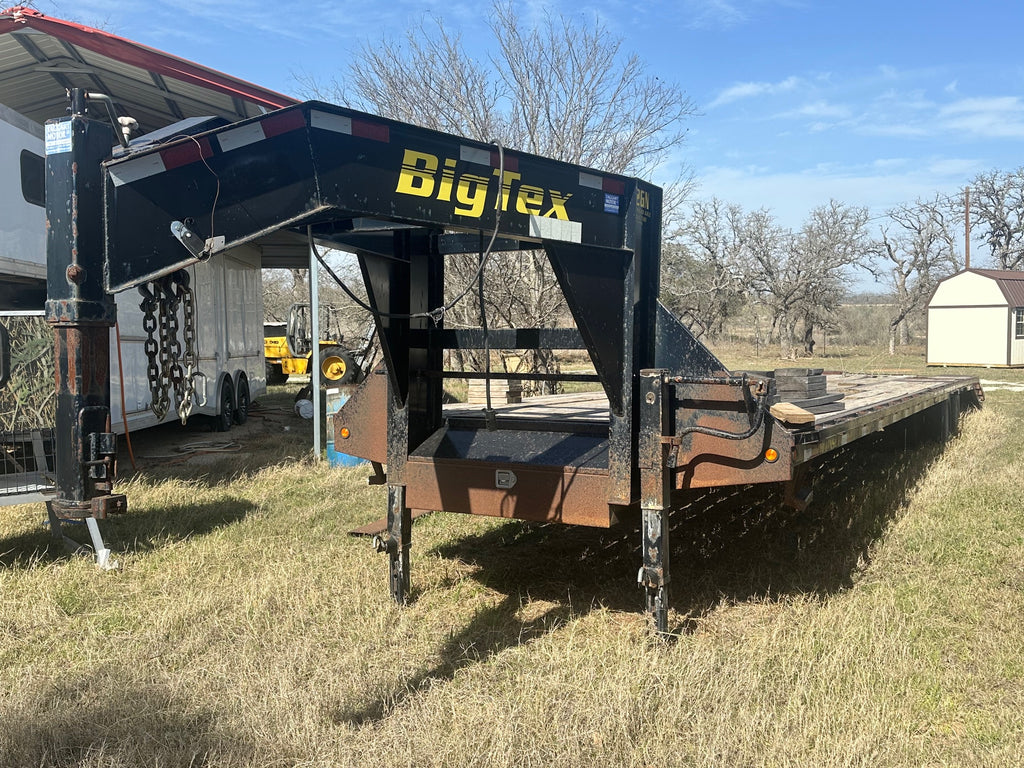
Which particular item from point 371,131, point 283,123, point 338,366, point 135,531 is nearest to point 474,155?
point 371,131

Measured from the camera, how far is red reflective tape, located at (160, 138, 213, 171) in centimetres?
259

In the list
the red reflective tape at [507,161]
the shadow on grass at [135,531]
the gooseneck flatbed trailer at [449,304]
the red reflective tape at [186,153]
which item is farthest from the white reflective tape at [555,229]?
the shadow on grass at [135,531]

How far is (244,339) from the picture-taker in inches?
533

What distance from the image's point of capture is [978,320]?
96.7ft

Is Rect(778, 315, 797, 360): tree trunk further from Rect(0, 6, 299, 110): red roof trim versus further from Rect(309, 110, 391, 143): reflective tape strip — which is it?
Rect(309, 110, 391, 143): reflective tape strip

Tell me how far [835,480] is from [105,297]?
715 cm

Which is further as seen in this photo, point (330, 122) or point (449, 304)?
point (449, 304)

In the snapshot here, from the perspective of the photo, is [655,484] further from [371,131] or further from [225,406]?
[225,406]

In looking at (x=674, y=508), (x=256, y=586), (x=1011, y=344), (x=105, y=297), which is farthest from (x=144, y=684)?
(x=1011, y=344)

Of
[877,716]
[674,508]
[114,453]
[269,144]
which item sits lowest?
[877,716]

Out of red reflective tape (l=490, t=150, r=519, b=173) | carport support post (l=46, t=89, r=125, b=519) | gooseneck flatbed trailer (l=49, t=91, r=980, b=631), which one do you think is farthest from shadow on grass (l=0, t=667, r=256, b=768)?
red reflective tape (l=490, t=150, r=519, b=173)

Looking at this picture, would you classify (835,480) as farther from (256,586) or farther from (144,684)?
(144,684)

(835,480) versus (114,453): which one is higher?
(114,453)

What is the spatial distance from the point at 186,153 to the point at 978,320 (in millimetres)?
32019
